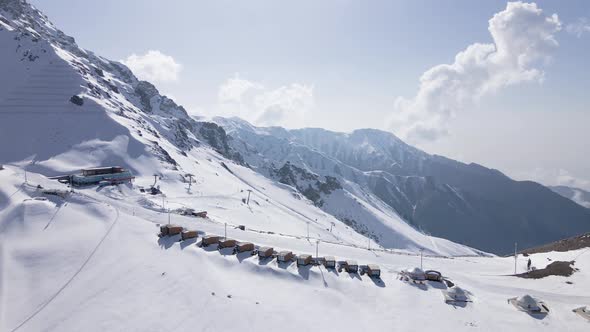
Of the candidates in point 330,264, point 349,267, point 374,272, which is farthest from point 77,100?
point 374,272

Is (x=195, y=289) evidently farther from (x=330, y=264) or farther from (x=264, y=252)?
(x=330, y=264)

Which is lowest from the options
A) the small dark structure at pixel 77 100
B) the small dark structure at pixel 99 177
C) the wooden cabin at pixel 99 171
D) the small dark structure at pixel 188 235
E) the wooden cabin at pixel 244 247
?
the wooden cabin at pixel 244 247

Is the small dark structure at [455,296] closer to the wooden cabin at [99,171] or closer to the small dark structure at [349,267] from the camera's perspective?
the small dark structure at [349,267]

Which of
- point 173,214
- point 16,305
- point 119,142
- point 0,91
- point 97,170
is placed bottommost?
point 16,305

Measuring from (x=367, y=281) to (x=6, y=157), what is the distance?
112 metres

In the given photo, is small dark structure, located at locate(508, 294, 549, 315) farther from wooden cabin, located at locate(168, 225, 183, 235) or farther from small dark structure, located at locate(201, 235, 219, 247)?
wooden cabin, located at locate(168, 225, 183, 235)

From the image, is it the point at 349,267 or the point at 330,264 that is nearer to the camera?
the point at 349,267

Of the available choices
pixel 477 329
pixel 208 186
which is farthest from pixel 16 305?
pixel 208 186

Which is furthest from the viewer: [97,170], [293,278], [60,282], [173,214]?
[97,170]

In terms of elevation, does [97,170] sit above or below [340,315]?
above

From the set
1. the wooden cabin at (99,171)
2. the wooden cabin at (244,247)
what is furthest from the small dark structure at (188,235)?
the wooden cabin at (99,171)

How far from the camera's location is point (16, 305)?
35.4 metres

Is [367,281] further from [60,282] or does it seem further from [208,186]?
[208,186]

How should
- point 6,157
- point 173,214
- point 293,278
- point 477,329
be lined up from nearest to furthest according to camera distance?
point 477,329 < point 293,278 < point 173,214 < point 6,157
